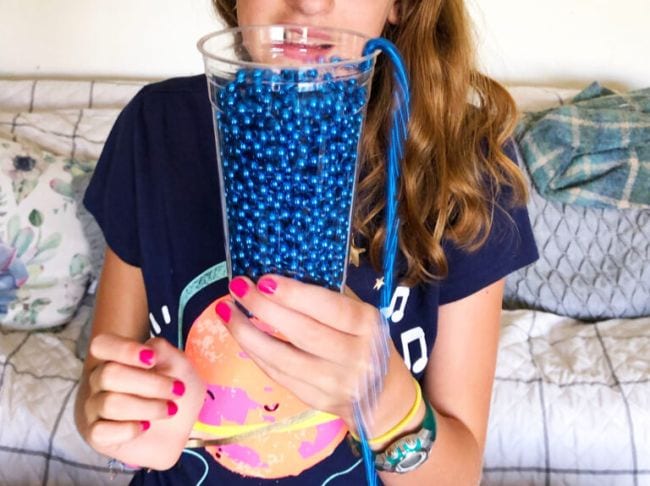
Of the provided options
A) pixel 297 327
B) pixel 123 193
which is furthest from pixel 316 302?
pixel 123 193

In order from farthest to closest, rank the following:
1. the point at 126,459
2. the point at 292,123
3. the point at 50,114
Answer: the point at 50,114 → the point at 126,459 → the point at 292,123

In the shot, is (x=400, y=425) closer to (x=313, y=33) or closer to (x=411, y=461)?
(x=411, y=461)

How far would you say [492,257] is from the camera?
26.5 inches

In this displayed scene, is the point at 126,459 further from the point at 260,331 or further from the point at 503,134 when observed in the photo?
the point at 503,134

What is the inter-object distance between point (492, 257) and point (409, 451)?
23 cm

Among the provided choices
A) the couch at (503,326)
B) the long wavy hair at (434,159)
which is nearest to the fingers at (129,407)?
the long wavy hair at (434,159)

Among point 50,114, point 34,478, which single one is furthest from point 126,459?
point 50,114

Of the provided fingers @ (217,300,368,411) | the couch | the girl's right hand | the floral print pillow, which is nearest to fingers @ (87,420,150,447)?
the girl's right hand

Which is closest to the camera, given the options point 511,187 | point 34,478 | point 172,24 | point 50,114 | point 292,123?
point 292,123

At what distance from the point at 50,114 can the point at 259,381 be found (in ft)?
3.63

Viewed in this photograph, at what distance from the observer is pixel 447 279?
67cm

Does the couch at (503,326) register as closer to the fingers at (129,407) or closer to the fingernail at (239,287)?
the fingers at (129,407)

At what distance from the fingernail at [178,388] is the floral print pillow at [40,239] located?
2.96 feet

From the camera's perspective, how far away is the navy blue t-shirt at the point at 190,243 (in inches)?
26.8
